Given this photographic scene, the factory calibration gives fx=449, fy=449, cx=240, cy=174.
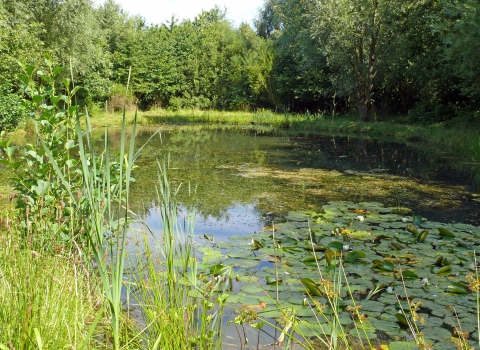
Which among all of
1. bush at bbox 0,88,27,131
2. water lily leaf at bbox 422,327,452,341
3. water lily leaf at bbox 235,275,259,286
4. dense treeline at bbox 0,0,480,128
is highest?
dense treeline at bbox 0,0,480,128

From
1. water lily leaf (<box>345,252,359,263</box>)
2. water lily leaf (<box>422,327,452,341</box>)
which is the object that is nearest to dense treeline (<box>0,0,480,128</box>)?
water lily leaf (<box>345,252,359,263</box>)

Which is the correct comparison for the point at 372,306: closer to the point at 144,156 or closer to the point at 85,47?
the point at 144,156

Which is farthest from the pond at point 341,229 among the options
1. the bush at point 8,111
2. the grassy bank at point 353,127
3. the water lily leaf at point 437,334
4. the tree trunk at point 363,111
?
the tree trunk at point 363,111

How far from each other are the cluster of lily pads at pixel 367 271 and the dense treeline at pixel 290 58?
549 cm

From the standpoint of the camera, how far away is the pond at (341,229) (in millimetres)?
2984

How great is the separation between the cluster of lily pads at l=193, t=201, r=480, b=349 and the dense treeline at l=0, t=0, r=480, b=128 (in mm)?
5490

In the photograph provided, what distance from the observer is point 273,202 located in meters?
6.31

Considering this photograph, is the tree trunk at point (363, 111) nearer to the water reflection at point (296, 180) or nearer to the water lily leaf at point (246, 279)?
A: the water reflection at point (296, 180)


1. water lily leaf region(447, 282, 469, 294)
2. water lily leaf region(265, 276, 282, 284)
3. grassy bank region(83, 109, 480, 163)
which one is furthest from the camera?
grassy bank region(83, 109, 480, 163)

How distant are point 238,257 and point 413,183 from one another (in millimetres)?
4982

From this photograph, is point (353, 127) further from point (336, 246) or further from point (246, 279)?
point (246, 279)

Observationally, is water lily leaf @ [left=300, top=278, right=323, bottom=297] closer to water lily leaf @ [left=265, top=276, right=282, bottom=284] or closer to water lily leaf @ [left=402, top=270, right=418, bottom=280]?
water lily leaf @ [left=265, top=276, right=282, bottom=284]

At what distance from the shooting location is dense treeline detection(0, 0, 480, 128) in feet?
43.0

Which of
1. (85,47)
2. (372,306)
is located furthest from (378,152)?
(85,47)
